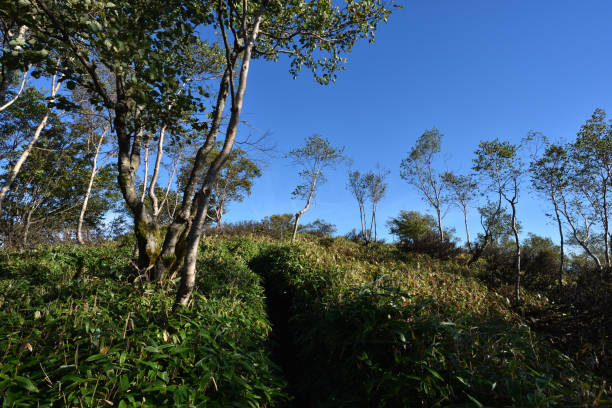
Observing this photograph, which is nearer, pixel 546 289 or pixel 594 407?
pixel 594 407

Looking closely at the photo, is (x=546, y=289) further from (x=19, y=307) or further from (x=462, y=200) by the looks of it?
(x=462, y=200)

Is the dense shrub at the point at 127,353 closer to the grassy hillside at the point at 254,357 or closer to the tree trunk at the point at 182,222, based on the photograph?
the grassy hillside at the point at 254,357

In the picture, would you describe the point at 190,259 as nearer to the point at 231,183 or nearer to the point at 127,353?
the point at 127,353

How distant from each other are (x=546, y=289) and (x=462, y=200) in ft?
63.1

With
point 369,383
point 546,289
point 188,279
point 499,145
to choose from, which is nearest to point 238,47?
point 188,279

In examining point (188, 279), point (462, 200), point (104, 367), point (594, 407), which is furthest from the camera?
point (462, 200)

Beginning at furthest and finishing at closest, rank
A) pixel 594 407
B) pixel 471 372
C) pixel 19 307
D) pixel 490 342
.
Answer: pixel 19 307
pixel 490 342
pixel 471 372
pixel 594 407

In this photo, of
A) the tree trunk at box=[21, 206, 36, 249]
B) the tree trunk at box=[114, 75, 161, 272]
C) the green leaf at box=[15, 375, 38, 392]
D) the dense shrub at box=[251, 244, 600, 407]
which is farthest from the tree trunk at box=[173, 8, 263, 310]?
the tree trunk at box=[21, 206, 36, 249]

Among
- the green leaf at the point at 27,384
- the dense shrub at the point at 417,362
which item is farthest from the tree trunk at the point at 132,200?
the dense shrub at the point at 417,362

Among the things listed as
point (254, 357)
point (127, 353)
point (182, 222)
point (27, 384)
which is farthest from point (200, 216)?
point (27, 384)

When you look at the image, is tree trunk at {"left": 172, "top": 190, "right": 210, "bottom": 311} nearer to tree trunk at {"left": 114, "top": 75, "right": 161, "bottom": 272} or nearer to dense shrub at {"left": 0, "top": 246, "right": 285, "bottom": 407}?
dense shrub at {"left": 0, "top": 246, "right": 285, "bottom": 407}

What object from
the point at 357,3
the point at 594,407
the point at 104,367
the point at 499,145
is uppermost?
the point at 499,145

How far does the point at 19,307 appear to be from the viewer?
308 cm

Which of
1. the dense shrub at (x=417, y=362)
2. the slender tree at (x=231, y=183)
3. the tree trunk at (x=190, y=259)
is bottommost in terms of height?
the dense shrub at (x=417, y=362)
